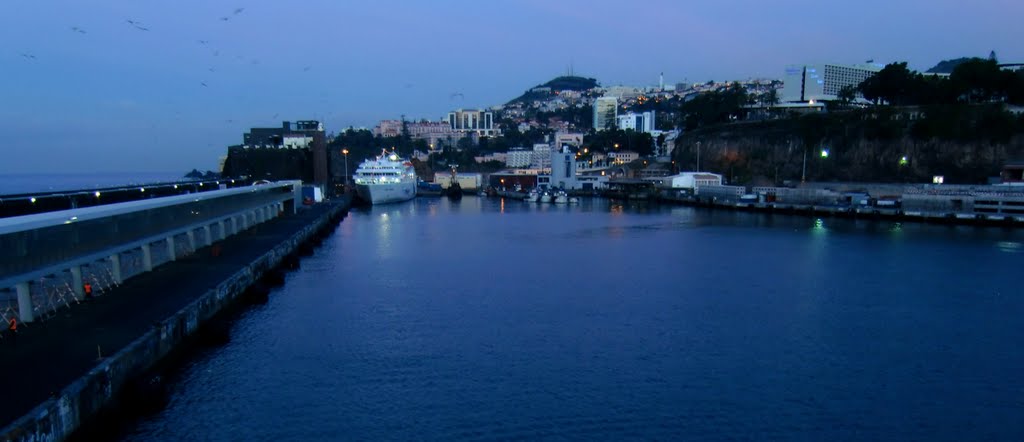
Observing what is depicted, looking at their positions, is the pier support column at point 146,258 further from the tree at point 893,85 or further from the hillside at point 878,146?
the tree at point 893,85

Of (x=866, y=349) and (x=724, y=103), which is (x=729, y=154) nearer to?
(x=724, y=103)

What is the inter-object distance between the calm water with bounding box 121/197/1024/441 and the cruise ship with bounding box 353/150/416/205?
1102 inches

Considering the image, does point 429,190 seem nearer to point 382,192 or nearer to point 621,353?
point 382,192

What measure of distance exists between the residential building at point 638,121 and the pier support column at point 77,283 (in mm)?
116926

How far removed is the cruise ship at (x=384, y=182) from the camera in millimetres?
48688

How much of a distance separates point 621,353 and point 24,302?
813 cm

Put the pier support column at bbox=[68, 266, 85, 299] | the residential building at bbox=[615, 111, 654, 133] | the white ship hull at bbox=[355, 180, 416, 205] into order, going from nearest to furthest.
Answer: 1. the pier support column at bbox=[68, 266, 85, 299]
2. the white ship hull at bbox=[355, 180, 416, 205]
3. the residential building at bbox=[615, 111, 654, 133]

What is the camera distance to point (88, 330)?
320 inches

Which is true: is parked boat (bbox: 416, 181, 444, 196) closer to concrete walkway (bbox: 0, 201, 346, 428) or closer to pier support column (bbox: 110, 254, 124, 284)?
concrete walkway (bbox: 0, 201, 346, 428)

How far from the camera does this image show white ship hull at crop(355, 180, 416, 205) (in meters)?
48.4

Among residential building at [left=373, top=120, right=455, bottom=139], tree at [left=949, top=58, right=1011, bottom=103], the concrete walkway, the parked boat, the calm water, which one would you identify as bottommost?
the calm water

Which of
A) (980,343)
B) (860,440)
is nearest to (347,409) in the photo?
(860,440)

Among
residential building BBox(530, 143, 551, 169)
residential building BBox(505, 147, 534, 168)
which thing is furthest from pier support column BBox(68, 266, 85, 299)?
residential building BBox(505, 147, 534, 168)

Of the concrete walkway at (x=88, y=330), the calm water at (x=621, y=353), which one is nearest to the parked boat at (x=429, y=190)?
the calm water at (x=621, y=353)
